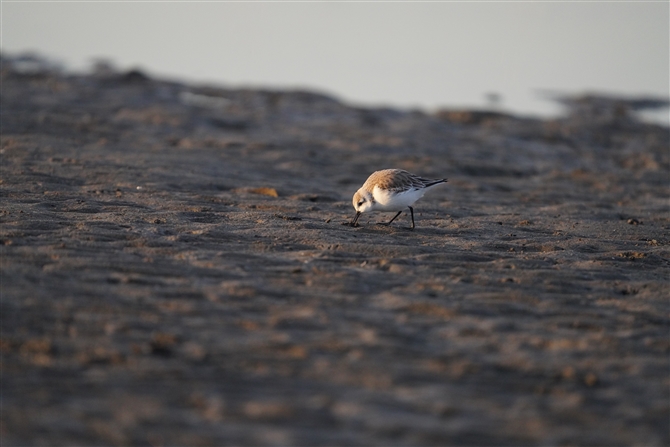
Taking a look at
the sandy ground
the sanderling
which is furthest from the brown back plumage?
the sandy ground

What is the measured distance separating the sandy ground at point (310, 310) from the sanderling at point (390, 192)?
1.00 ft

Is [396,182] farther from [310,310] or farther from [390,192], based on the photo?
[310,310]

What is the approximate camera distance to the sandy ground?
4.43m

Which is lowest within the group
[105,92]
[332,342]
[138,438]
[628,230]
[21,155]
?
[138,438]

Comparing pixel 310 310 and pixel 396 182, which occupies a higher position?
pixel 396 182

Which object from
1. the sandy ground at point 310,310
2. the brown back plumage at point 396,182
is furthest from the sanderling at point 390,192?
the sandy ground at point 310,310

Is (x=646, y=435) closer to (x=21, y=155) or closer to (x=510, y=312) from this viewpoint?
(x=510, y=312)

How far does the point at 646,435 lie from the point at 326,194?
23.8ft

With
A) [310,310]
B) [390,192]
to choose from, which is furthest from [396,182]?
[310,310]

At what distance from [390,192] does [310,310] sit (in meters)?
3.13

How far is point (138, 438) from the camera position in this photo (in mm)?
4176

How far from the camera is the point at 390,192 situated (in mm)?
8680

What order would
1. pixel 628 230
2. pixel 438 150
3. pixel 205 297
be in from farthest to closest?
1. pixel 438 150
2. pixel 628 230
3. pixel 205 297

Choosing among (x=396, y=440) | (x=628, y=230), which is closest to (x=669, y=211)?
(x=628, y=230)
